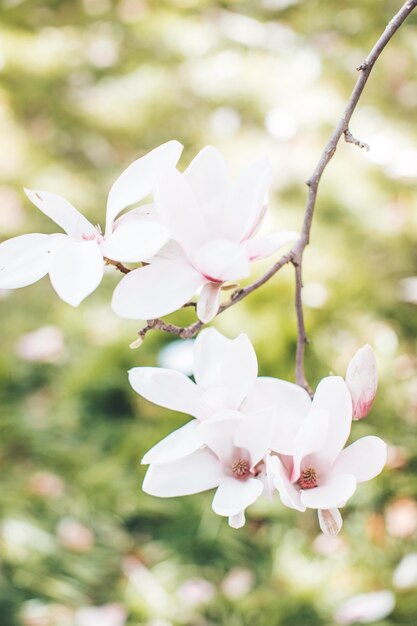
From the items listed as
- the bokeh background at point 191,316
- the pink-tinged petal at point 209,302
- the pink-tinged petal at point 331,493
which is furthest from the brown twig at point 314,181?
the bokeh background at point 191,316

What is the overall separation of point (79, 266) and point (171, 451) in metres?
0.15

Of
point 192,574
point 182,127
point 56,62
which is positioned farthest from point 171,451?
point 56,62

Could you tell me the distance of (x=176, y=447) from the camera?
21.3 inches

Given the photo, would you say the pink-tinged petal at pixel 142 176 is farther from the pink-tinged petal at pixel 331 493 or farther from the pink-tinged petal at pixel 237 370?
the pink-tinged petal at pixel 331 493

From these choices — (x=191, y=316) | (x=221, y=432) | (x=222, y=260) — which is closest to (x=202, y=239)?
(x=222, y=260)

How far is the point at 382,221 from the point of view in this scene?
1959 millimetres

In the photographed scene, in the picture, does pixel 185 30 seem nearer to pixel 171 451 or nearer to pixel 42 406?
pixel 42 406

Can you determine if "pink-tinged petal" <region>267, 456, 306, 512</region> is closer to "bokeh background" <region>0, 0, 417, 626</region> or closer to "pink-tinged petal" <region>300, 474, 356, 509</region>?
"pink-tinged petal" <region>300, 474, 356, 509</region>

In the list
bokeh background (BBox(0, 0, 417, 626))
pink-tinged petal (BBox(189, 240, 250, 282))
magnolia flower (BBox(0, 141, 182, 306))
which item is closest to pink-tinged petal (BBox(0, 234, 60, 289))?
magnolia flower (BBox(0, 141, 182, 306))

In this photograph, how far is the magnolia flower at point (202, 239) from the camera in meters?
0.50

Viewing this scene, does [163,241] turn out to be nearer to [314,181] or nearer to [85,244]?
[85,244]

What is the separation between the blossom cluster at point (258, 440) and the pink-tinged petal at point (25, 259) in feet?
0.38

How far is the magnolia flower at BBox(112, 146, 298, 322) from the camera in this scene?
504 mm

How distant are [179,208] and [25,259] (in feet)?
0.37
